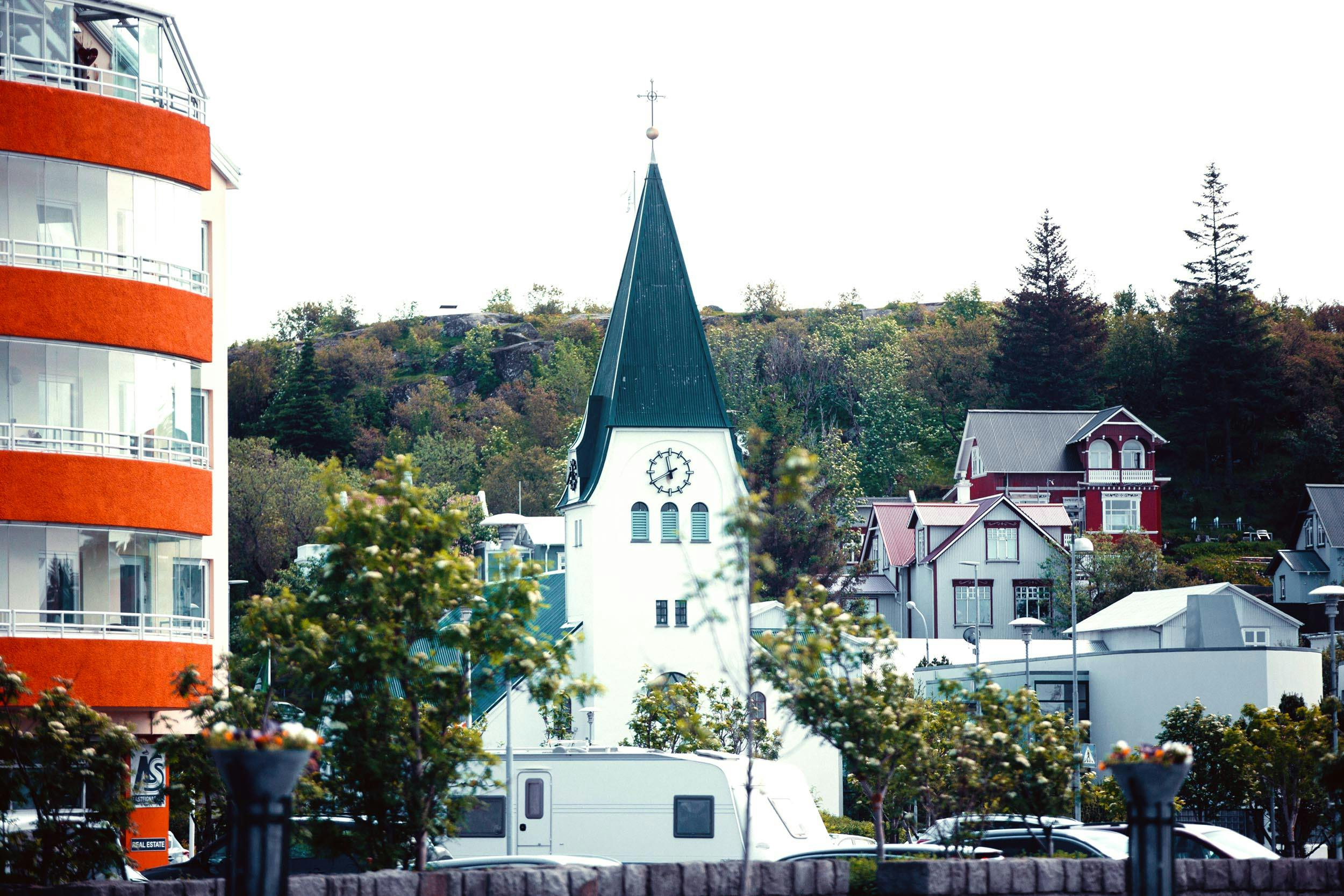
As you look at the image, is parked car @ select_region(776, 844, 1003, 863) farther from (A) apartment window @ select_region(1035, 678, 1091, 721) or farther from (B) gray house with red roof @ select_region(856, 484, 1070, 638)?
(B) gray house with red roof @ select_region(856, 484, 1070, 638)

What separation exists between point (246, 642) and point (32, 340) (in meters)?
A: 10.8

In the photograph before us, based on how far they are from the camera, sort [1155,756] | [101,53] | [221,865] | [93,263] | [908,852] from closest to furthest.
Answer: [1155,756], [908,852], [221,865], [93,263], [101,53]

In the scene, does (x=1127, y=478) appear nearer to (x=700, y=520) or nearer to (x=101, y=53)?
(x=700, y=520)

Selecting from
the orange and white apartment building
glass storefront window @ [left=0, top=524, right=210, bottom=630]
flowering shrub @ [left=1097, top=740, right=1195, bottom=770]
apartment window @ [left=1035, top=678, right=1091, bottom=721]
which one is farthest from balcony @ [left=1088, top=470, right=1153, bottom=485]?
flowering shrub @ [left=1097, top=740, right=1195, bottom=770]

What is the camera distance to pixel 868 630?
23375 mm

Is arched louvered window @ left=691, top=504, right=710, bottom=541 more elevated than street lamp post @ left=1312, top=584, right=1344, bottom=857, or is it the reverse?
arched louvered window @ left=691, top=504, right=710, bottom=541

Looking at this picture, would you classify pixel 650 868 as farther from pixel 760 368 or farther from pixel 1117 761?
pixel 760 368

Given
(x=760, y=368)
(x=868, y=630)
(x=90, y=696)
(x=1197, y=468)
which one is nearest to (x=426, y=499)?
(x=868, y=630)

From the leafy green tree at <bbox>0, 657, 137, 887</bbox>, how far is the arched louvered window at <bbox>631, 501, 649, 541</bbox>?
35.5 m

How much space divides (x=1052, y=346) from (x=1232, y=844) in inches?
3967

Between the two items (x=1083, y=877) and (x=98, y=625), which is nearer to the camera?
(x=1083, y=877)

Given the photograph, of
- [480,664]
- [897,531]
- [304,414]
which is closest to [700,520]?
[480,664]

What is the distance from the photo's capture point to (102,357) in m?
30.8

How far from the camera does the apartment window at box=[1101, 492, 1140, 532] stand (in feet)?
333
